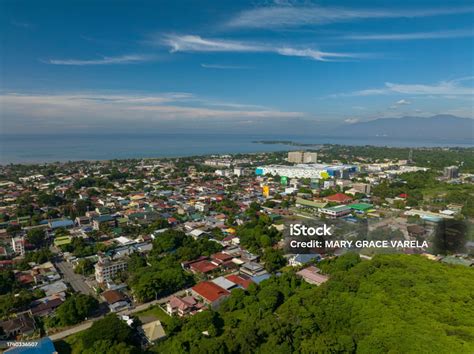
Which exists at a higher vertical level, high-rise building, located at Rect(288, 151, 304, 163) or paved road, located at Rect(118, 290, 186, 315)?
high-rise building, located at Rect(288, 151, 304, 163)

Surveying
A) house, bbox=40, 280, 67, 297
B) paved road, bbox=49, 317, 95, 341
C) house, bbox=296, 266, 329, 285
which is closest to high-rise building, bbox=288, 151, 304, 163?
house, bbox=296, 266, 329, 285

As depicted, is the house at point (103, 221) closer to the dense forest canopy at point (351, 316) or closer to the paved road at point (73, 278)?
the paved road at point (73, 278)

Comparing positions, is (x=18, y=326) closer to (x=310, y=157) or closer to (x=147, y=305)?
(x=147, y=305)

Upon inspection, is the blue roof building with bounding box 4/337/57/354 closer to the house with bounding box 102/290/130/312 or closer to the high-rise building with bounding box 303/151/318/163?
the house with bounding box 102/290/130/312

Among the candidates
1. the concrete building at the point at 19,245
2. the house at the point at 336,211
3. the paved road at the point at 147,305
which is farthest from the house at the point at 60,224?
the house at the point at 336,211

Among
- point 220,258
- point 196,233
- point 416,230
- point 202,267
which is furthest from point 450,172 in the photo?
point 202,267

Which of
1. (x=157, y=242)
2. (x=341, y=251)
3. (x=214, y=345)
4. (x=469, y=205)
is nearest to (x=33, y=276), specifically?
(x=157, y=242)
